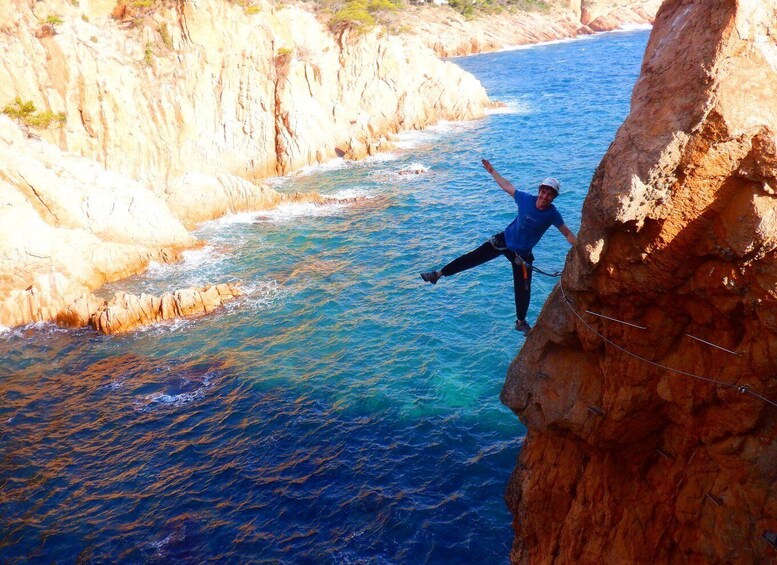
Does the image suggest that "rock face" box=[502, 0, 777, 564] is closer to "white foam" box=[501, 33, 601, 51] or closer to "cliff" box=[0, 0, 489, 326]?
"cliff" box=[0, 0, 489, 326]

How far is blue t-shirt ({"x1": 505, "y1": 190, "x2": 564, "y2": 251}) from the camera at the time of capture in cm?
998

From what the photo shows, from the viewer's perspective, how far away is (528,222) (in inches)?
400

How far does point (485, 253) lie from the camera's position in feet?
36.6

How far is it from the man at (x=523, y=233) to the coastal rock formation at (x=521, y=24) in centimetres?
9155

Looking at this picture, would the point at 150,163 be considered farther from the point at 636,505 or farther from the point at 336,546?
the point at 636,505

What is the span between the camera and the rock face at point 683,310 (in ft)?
19.5

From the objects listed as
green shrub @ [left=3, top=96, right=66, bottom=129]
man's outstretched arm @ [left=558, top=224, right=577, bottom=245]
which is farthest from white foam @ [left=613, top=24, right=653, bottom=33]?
man's outstretched arm @ [left=558, top=224, right=577, bottom=245]

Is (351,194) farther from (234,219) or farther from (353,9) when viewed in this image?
(353,9)

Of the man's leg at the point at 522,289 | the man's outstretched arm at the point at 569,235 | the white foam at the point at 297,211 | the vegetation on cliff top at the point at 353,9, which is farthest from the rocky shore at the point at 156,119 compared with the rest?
the man's outstretched arm at the point at 569,235

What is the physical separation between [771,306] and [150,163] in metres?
32.9

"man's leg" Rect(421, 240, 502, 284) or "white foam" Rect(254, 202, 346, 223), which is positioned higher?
"man's leg" Rect(421, 240, 502, 284)

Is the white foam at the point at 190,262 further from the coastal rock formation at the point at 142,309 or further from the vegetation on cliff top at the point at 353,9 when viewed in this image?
the vegetation on cliff top at the point at 353,9

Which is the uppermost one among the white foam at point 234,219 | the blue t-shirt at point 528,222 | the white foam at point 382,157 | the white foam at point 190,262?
the blue t-shirt at point 528,222

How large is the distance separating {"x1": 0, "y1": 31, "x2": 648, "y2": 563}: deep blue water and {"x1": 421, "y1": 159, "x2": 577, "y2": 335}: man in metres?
5.25
